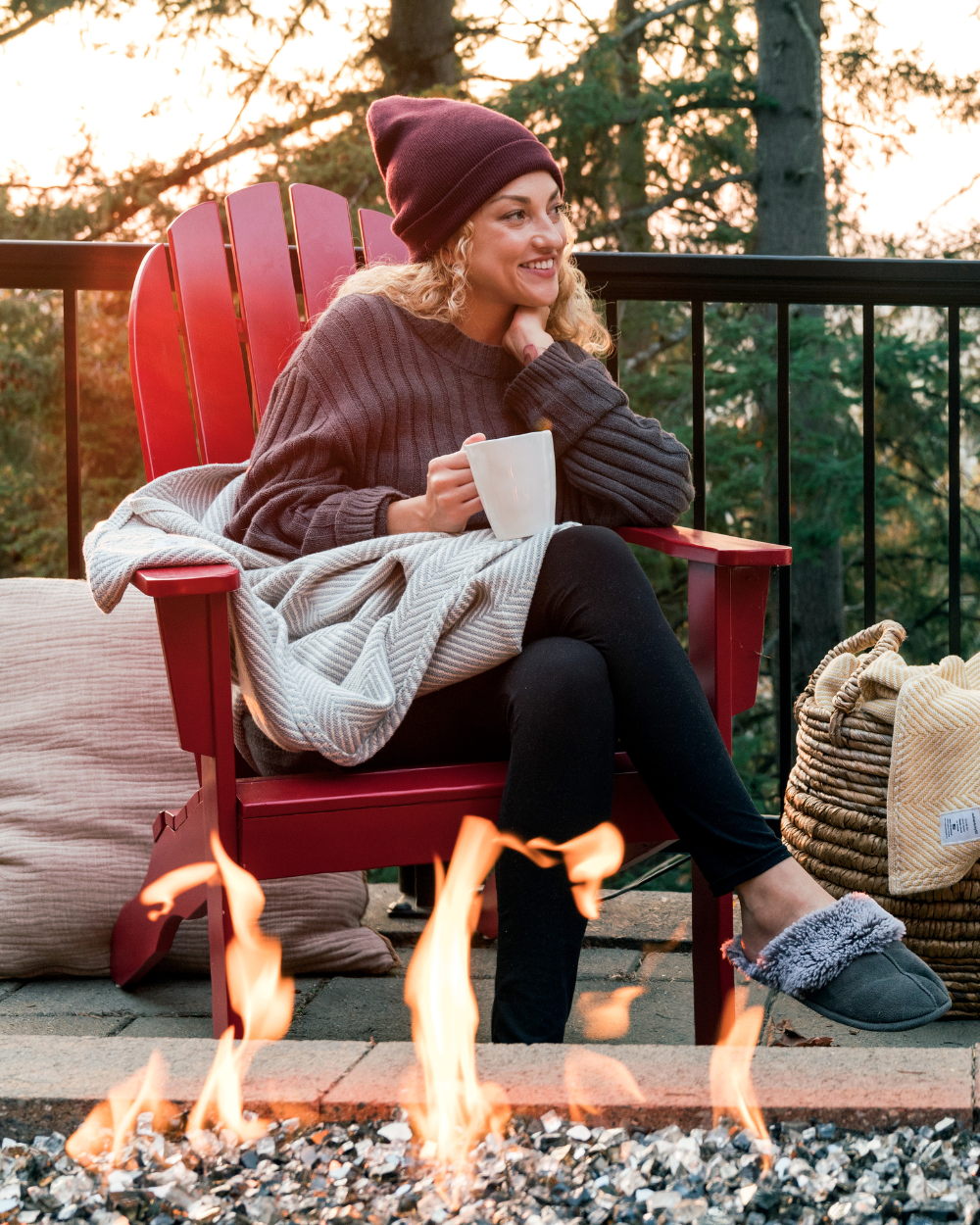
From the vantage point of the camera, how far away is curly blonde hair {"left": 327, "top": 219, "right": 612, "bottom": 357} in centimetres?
184

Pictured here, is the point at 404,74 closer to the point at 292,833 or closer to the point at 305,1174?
the point at 292,833

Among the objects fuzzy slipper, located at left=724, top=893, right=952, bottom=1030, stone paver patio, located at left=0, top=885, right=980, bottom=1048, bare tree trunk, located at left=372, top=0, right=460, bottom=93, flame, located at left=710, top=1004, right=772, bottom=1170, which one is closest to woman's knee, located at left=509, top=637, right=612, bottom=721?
fuzzy slipper, located at left=724, top=893, right=952, bottom=1030

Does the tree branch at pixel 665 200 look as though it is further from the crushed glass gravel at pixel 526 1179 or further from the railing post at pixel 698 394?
the crushed glass gravel at pixel 526 1179

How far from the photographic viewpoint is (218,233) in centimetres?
213

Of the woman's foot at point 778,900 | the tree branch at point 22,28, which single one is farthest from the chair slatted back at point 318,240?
the tree branch at point 22,28

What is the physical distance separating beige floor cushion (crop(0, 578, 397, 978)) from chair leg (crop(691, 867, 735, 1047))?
55 cm

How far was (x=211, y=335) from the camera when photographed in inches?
82.2

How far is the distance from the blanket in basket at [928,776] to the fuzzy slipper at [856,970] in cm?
30

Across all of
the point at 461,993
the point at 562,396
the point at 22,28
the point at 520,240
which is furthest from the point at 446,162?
the point at 22,28

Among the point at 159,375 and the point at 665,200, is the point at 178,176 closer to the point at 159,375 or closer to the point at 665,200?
the point at 665,200

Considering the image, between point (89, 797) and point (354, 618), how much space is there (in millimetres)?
653

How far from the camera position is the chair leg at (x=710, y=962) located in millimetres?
1523

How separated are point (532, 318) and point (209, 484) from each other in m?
0.57

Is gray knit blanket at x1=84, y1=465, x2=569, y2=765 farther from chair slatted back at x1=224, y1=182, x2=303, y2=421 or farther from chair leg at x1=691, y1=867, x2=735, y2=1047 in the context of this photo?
chair slatted back at x1=224, y1=182, x2=303, y2=421
